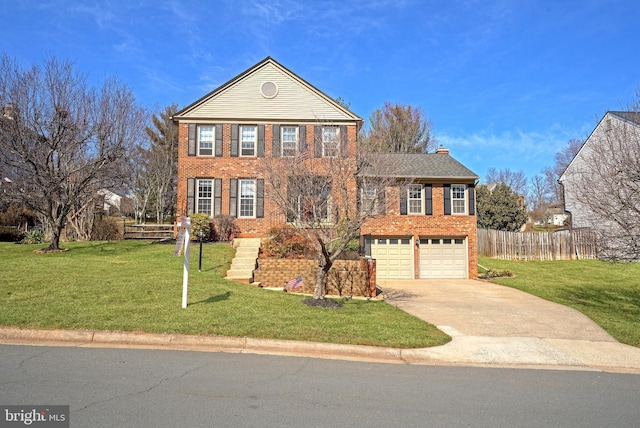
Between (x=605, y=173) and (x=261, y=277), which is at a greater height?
(x=605, y=173)

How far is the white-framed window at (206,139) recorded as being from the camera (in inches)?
819

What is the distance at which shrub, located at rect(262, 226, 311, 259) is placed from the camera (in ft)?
47.6

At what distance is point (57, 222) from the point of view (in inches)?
655

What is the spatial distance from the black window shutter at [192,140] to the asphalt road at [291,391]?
1542 centimetres

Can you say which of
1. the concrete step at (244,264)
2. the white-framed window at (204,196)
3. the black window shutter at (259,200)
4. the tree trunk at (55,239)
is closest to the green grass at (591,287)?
the concrete step at (244,264)

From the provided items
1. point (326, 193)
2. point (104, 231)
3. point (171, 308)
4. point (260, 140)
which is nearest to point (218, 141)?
point (260, 140)

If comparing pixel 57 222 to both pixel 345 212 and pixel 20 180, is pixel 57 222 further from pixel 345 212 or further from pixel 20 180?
pixel 345 212

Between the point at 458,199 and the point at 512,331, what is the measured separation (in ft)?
40.5

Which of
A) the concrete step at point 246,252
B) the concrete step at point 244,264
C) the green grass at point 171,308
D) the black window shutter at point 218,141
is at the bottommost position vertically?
the green grass at point 171,308

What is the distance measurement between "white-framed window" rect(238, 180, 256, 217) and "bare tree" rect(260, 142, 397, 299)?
9748 mm

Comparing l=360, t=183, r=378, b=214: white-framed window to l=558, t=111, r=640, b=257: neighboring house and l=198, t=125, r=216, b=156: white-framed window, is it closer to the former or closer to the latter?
l=558, t=111, r=640, b=257: neighboring house

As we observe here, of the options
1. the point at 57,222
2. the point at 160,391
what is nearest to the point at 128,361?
the point at 160,391

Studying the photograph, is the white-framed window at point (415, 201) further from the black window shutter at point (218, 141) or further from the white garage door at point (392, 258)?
the black window shutter at point (218, 141)

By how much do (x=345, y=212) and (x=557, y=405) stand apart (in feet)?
21.6
